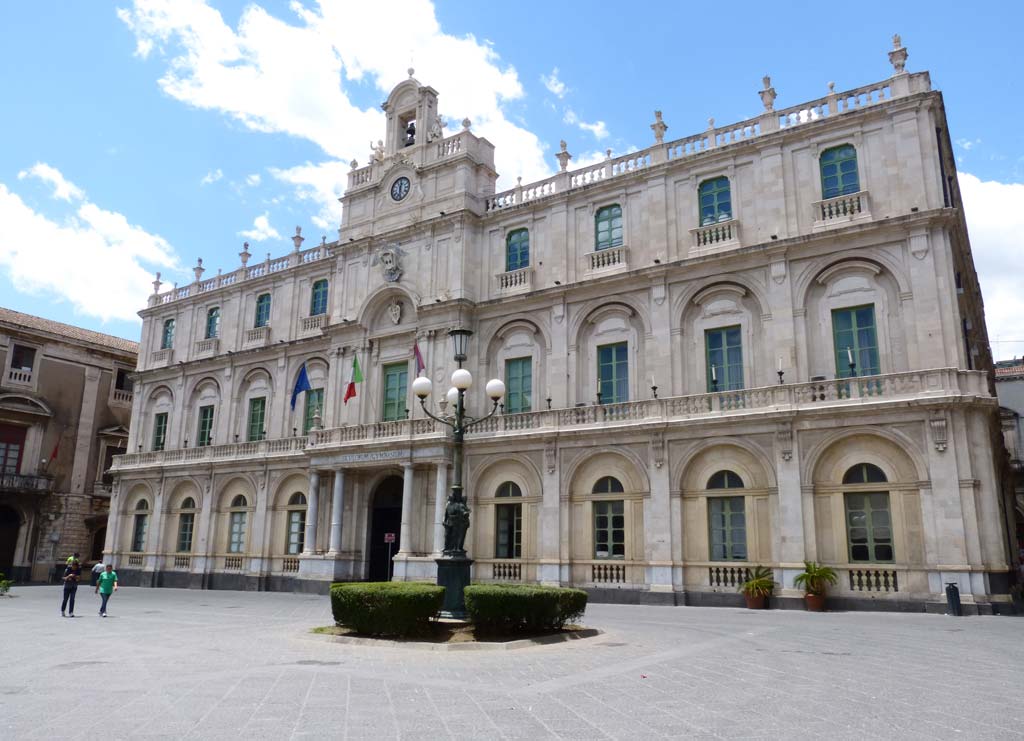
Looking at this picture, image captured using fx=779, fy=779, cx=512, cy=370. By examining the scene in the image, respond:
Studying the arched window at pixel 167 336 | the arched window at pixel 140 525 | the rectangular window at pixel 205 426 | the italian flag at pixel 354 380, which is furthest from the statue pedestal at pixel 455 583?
the arched window at pixel 167 336

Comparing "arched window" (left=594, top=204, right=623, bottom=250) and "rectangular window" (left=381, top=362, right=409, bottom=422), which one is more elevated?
"arched window" (left=594, top=204, right=623, bottom=250)

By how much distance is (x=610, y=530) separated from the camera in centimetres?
2620

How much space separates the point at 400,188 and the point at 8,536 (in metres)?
30.0

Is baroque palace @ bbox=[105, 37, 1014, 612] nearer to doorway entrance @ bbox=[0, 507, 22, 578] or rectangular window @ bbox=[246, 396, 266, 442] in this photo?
rectangular window @ bbox=[246, 396, 266, 442]

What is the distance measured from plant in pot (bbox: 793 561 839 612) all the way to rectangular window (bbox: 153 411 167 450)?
33879 millimetres

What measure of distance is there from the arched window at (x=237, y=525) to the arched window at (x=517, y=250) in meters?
17.3

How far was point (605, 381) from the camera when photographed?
91.9 ft

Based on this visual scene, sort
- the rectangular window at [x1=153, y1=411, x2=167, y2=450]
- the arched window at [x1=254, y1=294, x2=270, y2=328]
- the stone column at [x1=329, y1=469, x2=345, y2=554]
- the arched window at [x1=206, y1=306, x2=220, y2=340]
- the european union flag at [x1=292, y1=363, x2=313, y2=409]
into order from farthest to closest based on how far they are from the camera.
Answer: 1. the rectangular window at [x1=153, y1=411, x2=167, y2=450]
2. the arched window at [x1=206, y1=306, x2=220, y2=340]
3. the arched window at [x1=254, y1=294, x2=270, y2=328]
4. the european union flag at [x1=292, y1=363, x2=313, y2=409]
5. the stone column at [x1=329, y1=469, x2=345, y2=554]

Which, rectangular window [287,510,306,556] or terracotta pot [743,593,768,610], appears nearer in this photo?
terracotta pot [743,593,768,610]

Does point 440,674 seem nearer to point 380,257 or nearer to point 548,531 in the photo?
point 548,531

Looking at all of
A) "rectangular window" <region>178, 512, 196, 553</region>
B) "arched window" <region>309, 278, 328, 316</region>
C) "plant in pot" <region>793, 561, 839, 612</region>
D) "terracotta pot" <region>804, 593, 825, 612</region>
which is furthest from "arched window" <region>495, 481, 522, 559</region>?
"rectangular window" <region>178, 512, 196, 553</region>

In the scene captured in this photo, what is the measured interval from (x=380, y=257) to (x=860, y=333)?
1956 centimetres

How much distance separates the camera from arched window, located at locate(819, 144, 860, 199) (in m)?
24.6

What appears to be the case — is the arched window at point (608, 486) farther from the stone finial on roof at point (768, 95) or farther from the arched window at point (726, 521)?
the stone finial on roof at point (768, 95)
